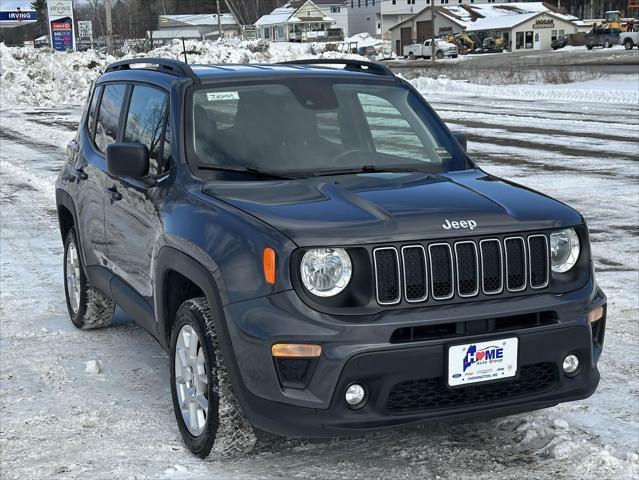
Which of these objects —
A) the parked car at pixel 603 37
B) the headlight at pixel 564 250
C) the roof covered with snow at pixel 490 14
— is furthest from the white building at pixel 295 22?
the headlight at pixel 564 250

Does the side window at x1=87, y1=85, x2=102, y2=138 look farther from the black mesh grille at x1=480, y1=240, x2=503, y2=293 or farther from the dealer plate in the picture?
the dealer plate

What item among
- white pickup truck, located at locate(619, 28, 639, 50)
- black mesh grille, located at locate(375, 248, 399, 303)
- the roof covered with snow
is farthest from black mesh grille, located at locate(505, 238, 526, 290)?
the roof covered with snow

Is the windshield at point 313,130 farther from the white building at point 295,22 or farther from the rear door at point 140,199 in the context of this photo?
the white building at point 295,22

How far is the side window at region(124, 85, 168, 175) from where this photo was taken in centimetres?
487

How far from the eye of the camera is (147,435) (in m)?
4.51

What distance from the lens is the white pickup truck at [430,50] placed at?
76.9 metres

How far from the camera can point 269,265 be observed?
3605 mm

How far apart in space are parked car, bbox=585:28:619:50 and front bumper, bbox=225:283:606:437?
75.2 metres

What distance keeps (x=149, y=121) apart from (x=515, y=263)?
227cm

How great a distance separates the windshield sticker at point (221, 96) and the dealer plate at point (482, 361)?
6.52 ft

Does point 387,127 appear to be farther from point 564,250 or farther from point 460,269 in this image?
point 460,269

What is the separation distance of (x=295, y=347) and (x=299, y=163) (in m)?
1.37

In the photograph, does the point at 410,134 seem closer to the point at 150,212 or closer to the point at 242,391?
the point at 150,212

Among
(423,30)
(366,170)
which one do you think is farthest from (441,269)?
(423,30)
